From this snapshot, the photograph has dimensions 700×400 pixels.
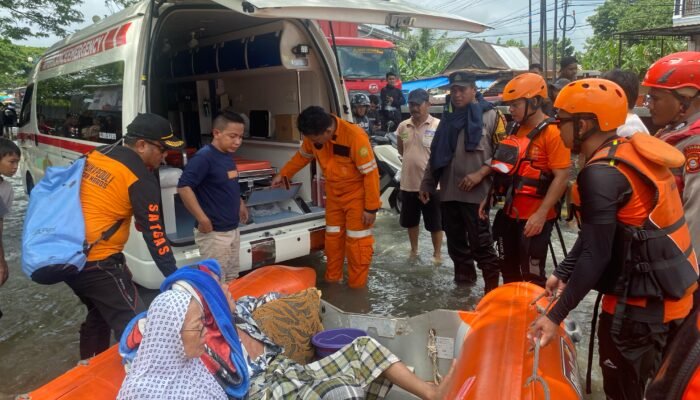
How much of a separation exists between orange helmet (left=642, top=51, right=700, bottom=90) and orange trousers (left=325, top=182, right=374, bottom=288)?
2.35 meters

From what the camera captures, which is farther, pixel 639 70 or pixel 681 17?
pixel 681 17

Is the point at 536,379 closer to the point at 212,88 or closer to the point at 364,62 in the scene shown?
the point at 212,88

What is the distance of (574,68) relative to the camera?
608 cm

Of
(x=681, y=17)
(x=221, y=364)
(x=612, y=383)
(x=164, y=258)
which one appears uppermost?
(x=681, y=17)

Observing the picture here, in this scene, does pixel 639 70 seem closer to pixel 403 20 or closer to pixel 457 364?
pixel 403 20

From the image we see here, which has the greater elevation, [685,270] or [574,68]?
[574,68]

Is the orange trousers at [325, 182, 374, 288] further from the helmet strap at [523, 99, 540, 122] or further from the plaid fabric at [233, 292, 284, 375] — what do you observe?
the plaid fabric at [233, 292, 284, 375]

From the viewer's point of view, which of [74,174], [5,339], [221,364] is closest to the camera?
[221,364]

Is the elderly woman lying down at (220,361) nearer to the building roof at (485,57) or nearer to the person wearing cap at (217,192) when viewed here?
the person wearing cap at (217,192)

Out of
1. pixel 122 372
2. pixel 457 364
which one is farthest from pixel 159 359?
pixel 457 364

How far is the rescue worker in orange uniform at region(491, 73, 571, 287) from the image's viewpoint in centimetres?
331

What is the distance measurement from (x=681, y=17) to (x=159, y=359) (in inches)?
956

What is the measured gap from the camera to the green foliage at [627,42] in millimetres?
19312

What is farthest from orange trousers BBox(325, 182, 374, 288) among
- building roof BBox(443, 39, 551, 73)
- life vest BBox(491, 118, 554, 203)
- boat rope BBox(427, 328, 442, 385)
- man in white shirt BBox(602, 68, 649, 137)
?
building roof BBox(443, 39, 551, 73)
